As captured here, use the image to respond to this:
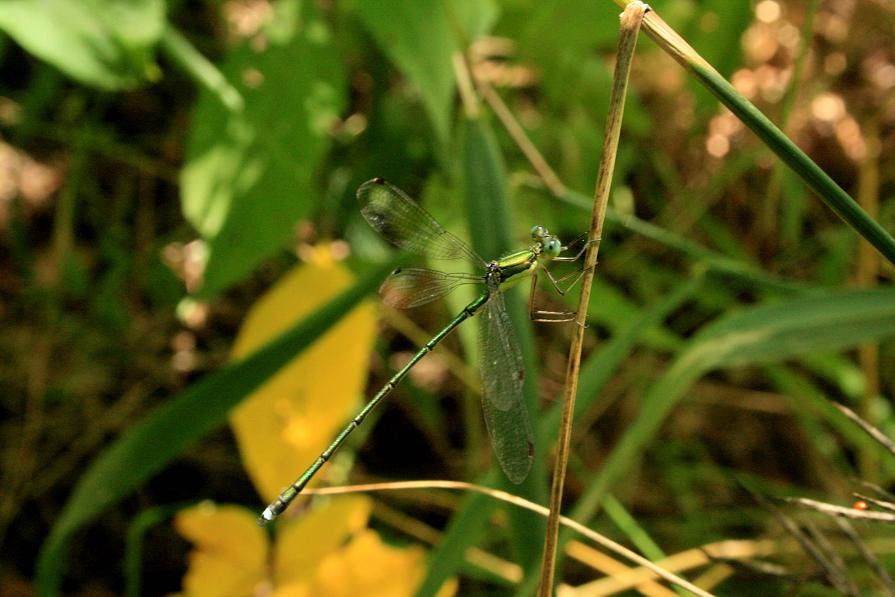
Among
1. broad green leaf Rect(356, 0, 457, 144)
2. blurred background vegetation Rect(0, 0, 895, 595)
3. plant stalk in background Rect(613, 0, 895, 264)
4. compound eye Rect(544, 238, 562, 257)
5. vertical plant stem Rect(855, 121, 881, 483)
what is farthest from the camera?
vertical plant stem Rect(855, 121, 881, 483)

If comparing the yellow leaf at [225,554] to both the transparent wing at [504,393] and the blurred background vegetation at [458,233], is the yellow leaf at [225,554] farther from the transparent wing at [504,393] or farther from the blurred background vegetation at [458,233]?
the transparent wing at [504,393]

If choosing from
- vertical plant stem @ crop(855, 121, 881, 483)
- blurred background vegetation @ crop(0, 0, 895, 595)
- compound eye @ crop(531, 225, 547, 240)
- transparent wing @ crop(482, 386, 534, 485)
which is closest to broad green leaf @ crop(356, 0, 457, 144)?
blurred background vegetation @ crop(0, 0, 895, 595)

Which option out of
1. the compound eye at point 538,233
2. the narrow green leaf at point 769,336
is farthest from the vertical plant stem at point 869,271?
the compound eye at point 538,233

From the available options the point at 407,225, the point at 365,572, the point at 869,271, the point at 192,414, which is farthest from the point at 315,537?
the point at 869,271

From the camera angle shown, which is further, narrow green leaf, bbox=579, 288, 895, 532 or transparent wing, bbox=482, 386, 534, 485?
narrow green leaf, bbox=579, 288, 895, 532

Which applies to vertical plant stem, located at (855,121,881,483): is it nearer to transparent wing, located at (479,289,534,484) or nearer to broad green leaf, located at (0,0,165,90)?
transparent wing, located at (479,289,534,484)

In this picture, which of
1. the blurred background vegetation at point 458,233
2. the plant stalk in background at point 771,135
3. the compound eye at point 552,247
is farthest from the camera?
the blurred background vegetation at point 458,233
